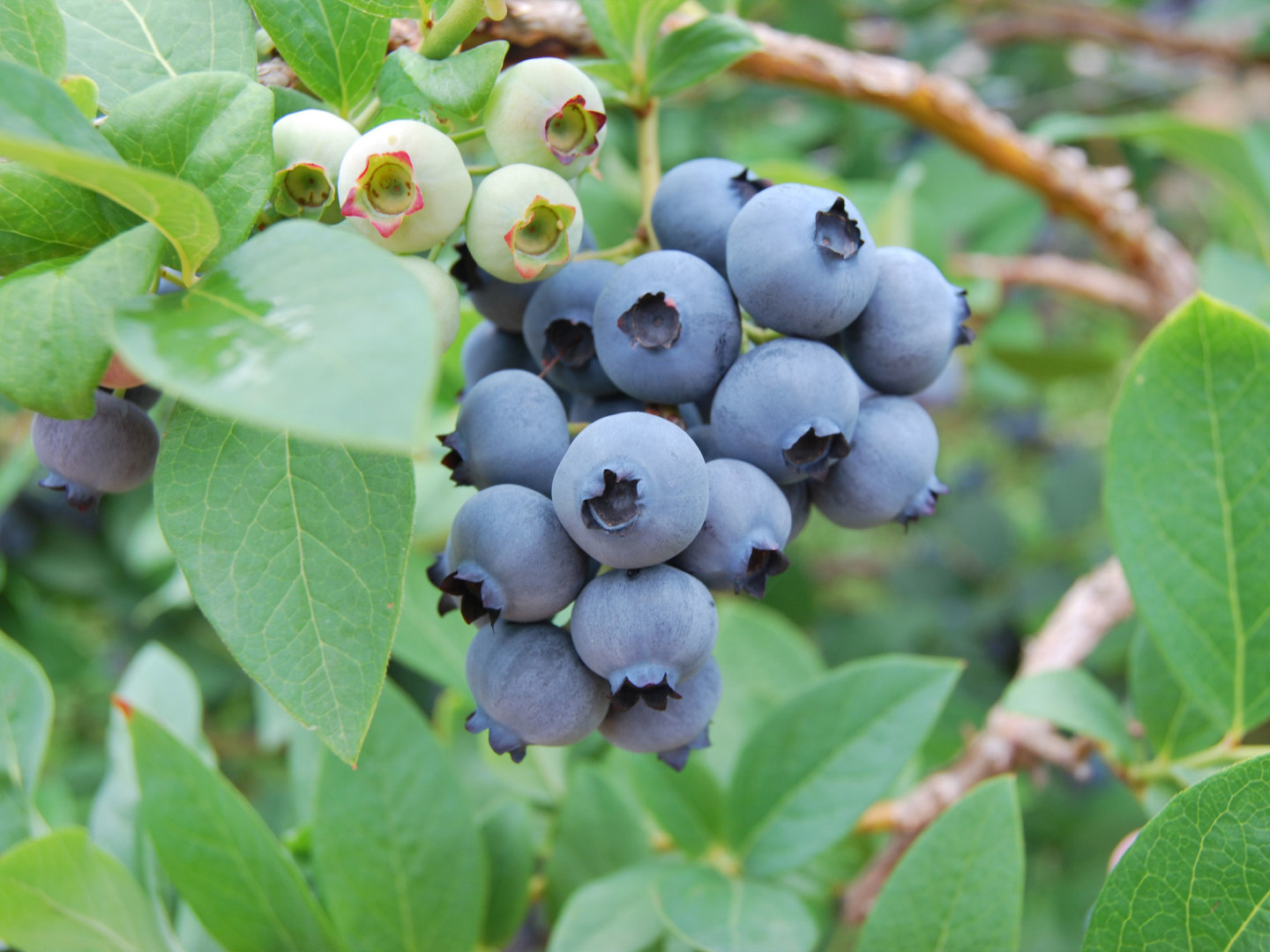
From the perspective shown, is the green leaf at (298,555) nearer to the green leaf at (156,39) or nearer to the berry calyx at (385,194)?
the berry calyx at (385,194)

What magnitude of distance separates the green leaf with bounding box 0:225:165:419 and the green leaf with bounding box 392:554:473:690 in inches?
25.7

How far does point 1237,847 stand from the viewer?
657mm

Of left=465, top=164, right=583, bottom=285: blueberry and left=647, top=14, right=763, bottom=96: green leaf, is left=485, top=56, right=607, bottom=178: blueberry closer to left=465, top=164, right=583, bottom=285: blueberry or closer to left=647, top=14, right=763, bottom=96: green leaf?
left=465, top=164, right=583, bottom=285: blueberry

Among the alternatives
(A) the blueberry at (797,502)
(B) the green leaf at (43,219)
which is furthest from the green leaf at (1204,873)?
(B) the green leaf at (43,219)

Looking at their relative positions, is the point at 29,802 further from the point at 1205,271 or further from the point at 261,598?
the point at 1205,271

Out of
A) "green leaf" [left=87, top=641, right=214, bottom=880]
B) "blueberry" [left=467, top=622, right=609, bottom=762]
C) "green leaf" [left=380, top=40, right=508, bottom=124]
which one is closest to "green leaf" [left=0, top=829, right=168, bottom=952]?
"green leaf" [left=87, top=641, right=214, bottom=880]

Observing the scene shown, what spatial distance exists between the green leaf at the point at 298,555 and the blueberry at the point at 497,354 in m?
0.21

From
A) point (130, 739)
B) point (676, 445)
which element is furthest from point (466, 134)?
point (130, 739)

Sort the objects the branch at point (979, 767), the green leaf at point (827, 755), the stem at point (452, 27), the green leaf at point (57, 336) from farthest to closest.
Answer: the branch at point (979, 767), the green leaf at point (827, 755), the stem at point (452, 27), the green leaf at point (57, 336)

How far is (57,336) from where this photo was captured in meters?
0.48

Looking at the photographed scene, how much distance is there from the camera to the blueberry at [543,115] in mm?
599

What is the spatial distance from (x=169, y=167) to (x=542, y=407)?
0.84ft

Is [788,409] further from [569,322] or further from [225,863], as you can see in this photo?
[225,863]

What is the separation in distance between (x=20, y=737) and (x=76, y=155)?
82 cm
